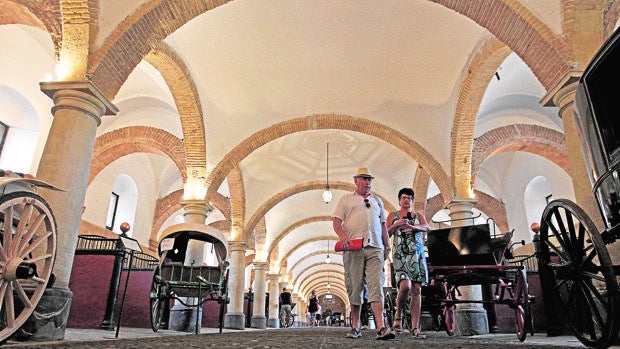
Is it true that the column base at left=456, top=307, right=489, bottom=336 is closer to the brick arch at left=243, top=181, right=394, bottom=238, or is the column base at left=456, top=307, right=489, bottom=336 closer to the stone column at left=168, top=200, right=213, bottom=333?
the stone column at left=168, top=200, right=213, bottom=333

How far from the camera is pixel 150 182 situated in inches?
714

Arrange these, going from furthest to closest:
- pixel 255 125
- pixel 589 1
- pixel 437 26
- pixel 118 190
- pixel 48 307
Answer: pixel 118 190 → pixel 255 125 → pixel 437 26 → pixel 589 1 → pixel 48 307

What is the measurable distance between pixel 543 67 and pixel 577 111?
3369 mm

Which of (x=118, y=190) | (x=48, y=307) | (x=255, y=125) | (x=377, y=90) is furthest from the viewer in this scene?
(x=118, y=190)

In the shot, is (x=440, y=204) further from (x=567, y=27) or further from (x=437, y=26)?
(x=567, y=27)

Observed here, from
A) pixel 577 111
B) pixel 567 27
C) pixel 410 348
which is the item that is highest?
pixel 567 27

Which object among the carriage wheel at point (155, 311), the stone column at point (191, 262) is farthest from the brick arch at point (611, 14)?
the stone column at point (191, 262)

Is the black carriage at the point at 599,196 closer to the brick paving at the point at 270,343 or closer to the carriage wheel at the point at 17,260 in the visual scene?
the brick paving at the point at 270,343

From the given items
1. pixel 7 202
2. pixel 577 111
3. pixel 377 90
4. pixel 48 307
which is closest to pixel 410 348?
pixel 577 111

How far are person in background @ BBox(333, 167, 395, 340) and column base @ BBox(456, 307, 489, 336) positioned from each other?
17.4ft

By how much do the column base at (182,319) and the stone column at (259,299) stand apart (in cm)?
851

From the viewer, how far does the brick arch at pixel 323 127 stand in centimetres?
1190

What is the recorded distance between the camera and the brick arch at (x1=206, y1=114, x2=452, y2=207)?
11.9 m

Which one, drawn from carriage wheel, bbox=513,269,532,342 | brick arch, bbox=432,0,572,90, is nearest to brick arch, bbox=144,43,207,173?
brick arch, bbox=432,0,572,90
